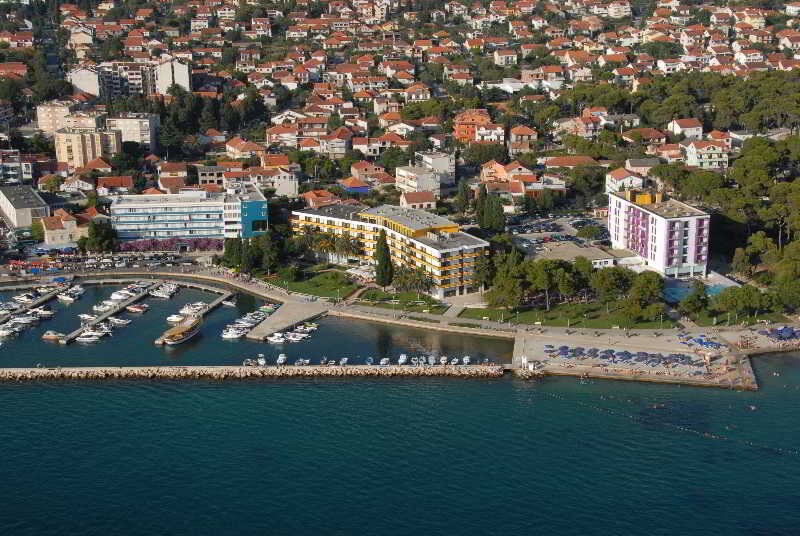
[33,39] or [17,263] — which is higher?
[33,39]

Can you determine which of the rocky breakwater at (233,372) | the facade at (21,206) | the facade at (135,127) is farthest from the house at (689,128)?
the facade at (21,206)

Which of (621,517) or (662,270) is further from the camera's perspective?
(662,270)

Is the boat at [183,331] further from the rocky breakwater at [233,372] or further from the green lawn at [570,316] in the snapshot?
the green lawn at [570,316]

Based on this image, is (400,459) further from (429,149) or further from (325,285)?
(429,149)

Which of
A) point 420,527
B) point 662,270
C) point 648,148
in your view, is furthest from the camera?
point 648,148

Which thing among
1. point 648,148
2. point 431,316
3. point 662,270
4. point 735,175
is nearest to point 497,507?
point 431,316

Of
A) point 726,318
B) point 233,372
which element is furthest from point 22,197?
point 726,318

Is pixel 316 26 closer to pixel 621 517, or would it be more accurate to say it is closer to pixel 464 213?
pixel 464 213

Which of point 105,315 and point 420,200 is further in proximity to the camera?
point 420,200
